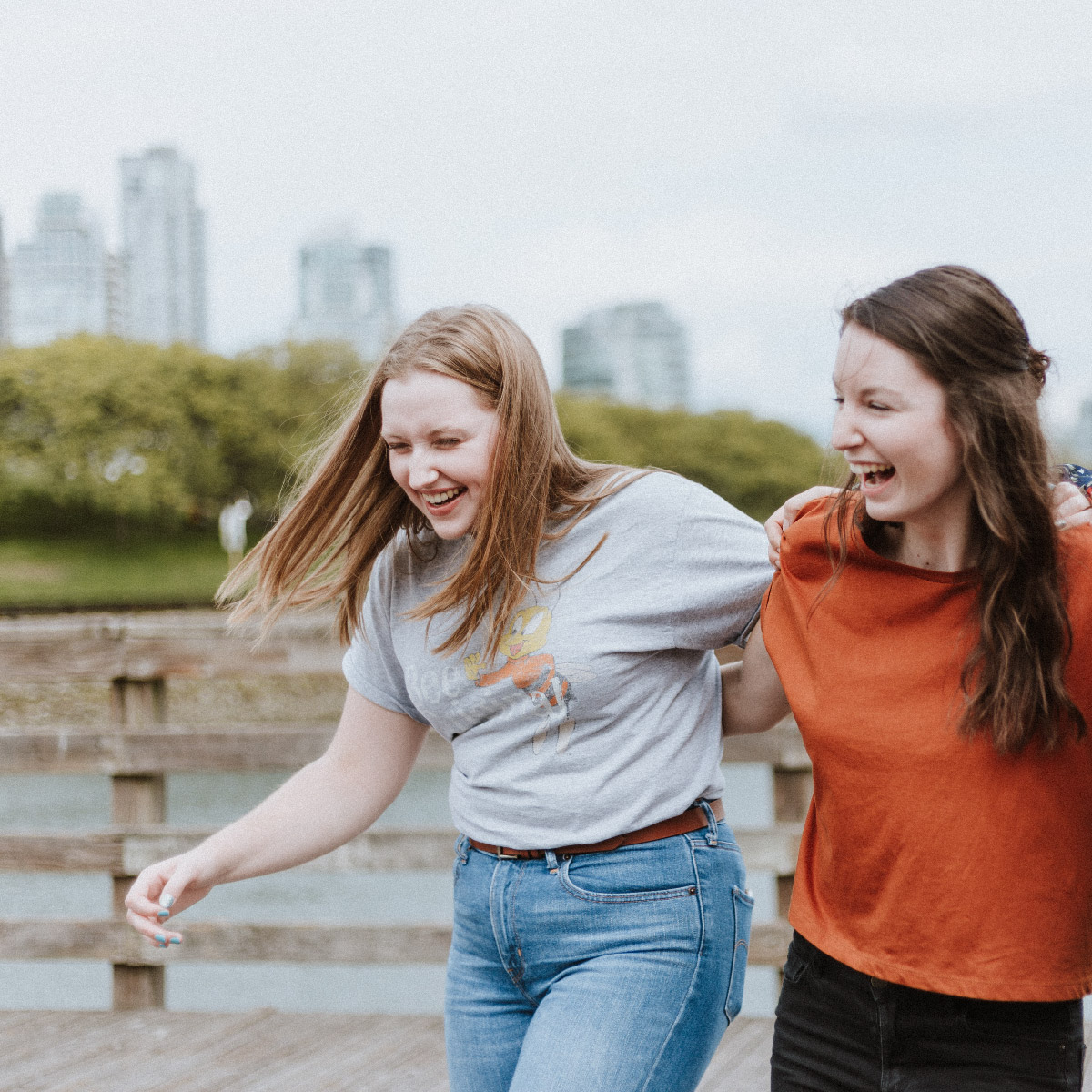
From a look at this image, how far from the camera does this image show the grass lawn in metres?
38.1

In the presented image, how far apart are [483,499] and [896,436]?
55 centimetres

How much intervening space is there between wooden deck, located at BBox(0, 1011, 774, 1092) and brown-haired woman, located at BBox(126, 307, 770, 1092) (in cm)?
125

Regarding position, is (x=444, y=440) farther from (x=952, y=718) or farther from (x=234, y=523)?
(x=234, y=523)

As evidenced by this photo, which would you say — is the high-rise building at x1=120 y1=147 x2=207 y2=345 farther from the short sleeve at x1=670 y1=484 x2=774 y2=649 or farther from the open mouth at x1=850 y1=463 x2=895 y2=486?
the open mouth at x1=850 y1=463 x2=895 y2=486

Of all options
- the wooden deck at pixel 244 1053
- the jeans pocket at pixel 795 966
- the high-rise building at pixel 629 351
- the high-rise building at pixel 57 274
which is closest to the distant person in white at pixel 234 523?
the wooden deck at pixel 244 1053

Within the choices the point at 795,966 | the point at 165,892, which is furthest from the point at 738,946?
the point at 165,892

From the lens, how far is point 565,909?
1.64 m

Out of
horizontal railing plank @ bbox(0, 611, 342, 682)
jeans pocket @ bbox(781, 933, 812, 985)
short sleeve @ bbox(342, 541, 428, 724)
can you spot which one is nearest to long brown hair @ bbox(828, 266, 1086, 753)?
jeans pocket @ bbox(781, 933, 812, 985)

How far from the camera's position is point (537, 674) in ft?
5.51

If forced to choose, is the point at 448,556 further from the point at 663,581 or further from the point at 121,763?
the point at 121,763

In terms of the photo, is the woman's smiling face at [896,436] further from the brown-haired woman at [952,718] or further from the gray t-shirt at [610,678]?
the gray t-shirt at [610,678]

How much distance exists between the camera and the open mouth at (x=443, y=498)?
67.4 inches

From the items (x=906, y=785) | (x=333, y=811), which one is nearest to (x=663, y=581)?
(x=906, y=785)

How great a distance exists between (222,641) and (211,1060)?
95 centimetres
